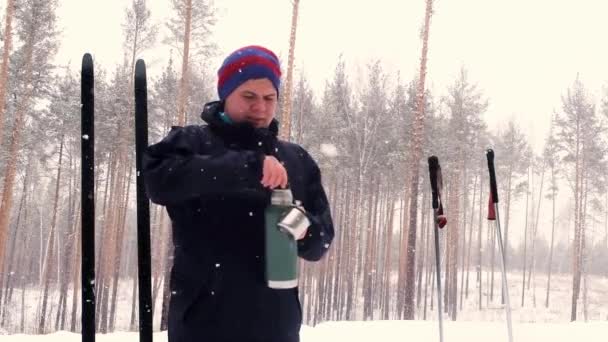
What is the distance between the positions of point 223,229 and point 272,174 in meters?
0.26

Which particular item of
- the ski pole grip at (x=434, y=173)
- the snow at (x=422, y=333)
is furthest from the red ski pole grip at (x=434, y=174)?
the snow at (x=422, y=333)

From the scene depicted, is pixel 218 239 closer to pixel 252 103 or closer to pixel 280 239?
pixel 280 239

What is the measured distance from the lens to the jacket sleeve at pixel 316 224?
5.32ft

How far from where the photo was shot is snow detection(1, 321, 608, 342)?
7.26 metres

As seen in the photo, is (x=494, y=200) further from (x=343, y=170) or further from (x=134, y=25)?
(x=343, y=170)

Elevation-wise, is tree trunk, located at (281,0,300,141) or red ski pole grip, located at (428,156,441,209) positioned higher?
tree trunk, located at (281,0,300,141)

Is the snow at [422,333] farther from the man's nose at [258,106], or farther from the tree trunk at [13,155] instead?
the tree trunk at [13,155]

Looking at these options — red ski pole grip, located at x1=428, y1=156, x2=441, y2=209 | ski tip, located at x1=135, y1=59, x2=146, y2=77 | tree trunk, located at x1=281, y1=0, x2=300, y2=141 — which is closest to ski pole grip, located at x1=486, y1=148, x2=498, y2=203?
red ski pole grip, located at x1=428, y1=156, x2=441, y2=209

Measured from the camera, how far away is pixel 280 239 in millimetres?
1436

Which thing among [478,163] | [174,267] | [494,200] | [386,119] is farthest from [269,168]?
[478,163]

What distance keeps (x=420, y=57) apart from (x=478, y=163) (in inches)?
981

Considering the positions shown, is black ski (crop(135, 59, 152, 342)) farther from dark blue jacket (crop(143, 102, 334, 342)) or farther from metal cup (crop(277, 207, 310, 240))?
metal cup (crop(277, 207, 310, 240))

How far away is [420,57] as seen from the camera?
1661cm

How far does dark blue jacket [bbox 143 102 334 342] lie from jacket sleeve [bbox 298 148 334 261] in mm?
11
